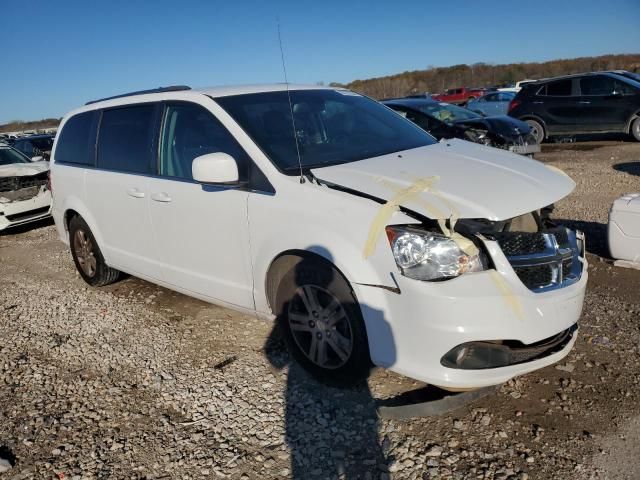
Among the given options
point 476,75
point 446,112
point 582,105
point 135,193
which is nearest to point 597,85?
point 582,105

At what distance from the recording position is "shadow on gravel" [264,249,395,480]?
104 inches

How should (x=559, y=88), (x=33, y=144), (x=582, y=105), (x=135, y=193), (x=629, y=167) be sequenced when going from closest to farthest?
(x=135, y=193) → (x=629, y=167) → (x=582, y=105) → (x=559, y=88) → (x=33, y=144)

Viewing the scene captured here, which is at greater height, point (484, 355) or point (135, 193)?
point (135, 193)

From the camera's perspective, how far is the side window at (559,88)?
13.5 metres

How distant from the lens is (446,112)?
11070 millimetres

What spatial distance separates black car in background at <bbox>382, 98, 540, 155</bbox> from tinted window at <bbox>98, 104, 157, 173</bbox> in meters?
6.07

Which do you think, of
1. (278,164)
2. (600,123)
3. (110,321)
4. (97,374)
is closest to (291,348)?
(278,164)

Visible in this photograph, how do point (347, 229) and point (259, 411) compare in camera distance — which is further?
point (259, 411)

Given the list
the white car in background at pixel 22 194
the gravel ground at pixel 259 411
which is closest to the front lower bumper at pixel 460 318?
the gravel ground at pixel 259 411

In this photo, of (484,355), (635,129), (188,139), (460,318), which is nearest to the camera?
(460,318)

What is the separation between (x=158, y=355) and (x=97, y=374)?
0.44 meters

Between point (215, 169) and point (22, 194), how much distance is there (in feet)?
24.6

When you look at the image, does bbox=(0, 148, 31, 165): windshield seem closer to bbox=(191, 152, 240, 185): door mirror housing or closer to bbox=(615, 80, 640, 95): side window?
bbox=(191, 152, 240, 185): door mirror housing

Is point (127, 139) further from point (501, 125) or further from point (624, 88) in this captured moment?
point (624, 88)
